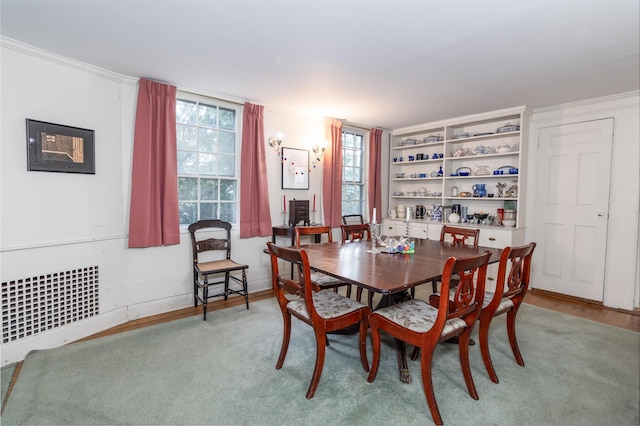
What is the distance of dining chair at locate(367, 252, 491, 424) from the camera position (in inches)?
65.9

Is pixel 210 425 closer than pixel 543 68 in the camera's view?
Yes

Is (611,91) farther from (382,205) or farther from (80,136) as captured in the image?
(80,136)

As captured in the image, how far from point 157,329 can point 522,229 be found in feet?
14.5

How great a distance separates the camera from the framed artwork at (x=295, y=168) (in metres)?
4.23

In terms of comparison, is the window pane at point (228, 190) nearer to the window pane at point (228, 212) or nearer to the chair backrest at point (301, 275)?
the window pane at point (228, 212)

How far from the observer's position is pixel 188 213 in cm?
355

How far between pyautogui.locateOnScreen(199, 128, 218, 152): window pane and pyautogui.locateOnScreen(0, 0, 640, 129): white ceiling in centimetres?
47

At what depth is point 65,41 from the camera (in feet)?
7.72

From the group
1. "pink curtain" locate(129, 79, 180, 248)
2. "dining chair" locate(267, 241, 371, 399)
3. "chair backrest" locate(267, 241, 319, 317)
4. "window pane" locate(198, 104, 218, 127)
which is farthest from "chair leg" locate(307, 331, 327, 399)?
"window pane" locate(198, 104, 218, 127)

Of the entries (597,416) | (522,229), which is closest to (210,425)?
(597,416)

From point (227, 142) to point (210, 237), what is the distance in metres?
1.15

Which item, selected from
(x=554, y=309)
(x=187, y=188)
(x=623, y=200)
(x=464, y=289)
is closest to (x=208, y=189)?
(x=187, y=188)

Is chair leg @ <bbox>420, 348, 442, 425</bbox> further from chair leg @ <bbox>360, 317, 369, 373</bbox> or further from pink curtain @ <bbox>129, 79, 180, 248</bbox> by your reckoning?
pink curtain @ <bbox>129, 79, 180, 248</bbox>

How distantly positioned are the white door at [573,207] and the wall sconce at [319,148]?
9.29 feet
